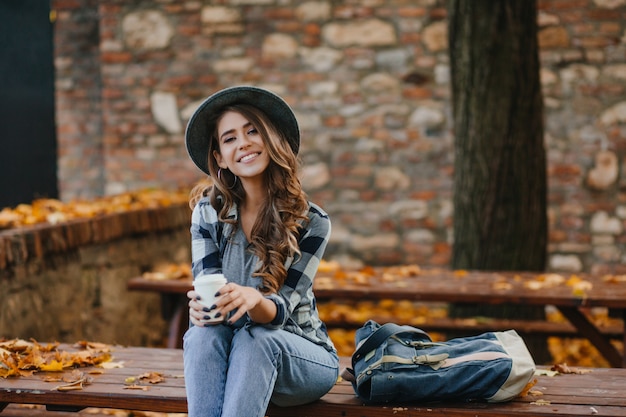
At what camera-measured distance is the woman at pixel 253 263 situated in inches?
81.0

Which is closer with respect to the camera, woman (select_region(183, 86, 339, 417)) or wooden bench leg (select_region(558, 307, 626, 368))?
woman (select_region(183, 86, 339, 417))

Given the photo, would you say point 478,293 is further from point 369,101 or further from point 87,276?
point 369,101

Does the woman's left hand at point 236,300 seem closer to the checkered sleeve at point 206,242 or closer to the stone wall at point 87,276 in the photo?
the checkered sleeve at point 206,242

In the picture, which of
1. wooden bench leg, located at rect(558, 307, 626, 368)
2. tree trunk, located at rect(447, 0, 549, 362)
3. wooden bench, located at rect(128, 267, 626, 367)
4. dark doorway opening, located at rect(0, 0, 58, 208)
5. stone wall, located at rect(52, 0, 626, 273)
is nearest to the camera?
wooden bench, located at rect(128, 267, 626, 367)

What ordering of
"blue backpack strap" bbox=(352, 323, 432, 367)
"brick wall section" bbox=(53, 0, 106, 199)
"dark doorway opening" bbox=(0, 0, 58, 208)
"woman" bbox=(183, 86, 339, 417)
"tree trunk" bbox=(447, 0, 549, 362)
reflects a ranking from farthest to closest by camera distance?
"brick wall section" bbox=(53, 0, 106, 199), "dark doorway opening" bbox=(0, 0, 58, 208), "tree trunk" bbox=(447, 0, 549, 362), "blue backpack strap" bbox=(352, 323, 432, 367), "woman" bbox=(183, 86, 339, 417)

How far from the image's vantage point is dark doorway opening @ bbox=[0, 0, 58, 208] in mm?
4574

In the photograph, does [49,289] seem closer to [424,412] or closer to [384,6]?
[424,412]

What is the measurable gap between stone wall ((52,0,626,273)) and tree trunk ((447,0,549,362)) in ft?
5.04

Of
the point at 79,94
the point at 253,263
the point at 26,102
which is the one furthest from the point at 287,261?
the point at 79,94

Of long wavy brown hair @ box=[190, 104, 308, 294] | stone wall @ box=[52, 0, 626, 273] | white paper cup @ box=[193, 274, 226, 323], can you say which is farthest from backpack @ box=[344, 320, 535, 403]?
stone wall @ box=[52, 0, 626, 273]

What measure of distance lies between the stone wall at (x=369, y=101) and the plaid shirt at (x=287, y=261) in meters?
3.66

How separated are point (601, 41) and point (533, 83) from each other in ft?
5.68

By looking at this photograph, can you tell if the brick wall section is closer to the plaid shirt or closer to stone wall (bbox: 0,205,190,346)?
stone wall (bbox: 0,205,190,346)

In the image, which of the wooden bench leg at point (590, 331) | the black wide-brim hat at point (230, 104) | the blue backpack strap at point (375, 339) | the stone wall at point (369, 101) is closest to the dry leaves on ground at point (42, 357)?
the black wide-brim hat at point (230, 104)
